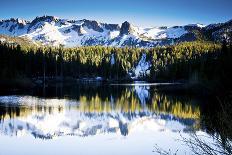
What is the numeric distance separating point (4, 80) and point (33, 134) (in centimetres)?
5612

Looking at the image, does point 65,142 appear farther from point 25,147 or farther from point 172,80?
point 172,80

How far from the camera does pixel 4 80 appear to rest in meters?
87.4

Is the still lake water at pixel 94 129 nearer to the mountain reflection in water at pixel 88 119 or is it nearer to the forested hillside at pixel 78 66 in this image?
the mountain reflection in water at pixel 88 119

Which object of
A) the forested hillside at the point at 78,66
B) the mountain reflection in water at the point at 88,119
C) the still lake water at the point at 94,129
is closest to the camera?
the still lake water at the point at 94,129

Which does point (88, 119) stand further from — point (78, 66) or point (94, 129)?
point (78, 66)

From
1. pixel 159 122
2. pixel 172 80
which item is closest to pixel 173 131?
pixel 159 122

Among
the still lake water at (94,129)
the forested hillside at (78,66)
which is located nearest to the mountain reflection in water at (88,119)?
the still lake water at (94,129)

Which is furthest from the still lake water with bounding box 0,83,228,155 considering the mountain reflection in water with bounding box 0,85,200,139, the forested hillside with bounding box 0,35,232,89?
the forested hillside with bounding box 0,35,232,89

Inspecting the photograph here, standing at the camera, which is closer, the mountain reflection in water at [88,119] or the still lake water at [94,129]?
the still lake water at [94,129]

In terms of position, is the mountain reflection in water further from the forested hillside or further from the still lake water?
the forested hillside

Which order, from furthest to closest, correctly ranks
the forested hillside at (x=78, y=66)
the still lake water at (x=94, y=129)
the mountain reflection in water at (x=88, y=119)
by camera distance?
the forested hillside at (x=78, y=66), the mountain reflection in water at (x=88, y=119), the still lake water at (x=94, y=129)

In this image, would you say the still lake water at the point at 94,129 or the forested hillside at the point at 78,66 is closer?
the still lake water at the point at 94,129

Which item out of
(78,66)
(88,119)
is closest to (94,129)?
(88,119)

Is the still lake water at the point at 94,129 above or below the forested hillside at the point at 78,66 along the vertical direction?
below
